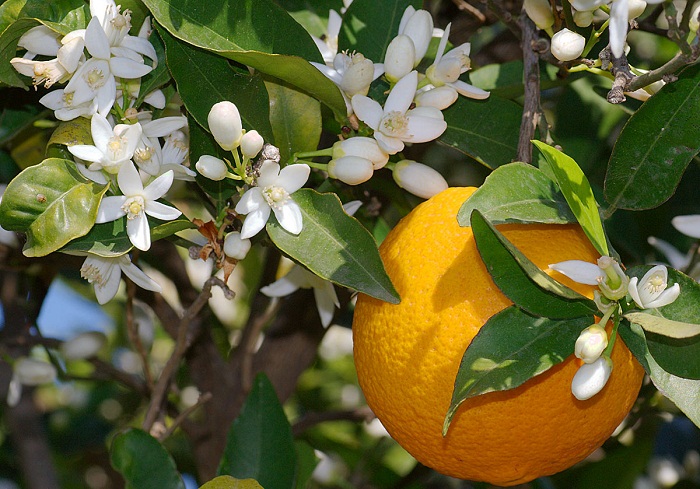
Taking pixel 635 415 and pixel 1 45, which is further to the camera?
pixel 635 415

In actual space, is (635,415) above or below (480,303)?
below

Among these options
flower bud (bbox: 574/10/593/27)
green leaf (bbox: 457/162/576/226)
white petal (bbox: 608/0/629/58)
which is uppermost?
white petal (bbox: 608/0/629/58)

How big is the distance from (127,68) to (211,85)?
0.27 feet

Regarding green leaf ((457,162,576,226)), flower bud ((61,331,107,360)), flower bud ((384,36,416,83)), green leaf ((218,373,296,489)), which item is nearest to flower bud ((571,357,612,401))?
green leaf ((457,162,576,226))

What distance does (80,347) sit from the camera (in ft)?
4.60

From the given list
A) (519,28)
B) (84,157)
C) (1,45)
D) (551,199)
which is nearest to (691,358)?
(551,199)

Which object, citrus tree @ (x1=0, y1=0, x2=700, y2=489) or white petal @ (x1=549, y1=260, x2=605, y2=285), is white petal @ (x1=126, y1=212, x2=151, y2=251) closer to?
citrus tree @ (x1=0, y1=0, x2=700, y2=489)

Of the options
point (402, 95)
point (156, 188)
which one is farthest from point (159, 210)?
point (402, 95)

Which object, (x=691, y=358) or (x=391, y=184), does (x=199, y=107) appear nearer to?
(x=391, y=184)

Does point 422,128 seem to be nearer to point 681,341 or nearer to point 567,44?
point 567,44

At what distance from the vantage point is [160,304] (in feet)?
4.54

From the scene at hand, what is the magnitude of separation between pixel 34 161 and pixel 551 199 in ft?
2.55

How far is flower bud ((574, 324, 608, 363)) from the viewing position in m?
0.71

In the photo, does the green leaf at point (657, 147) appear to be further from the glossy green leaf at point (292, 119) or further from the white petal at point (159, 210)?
the white petal at point (159, 210)
